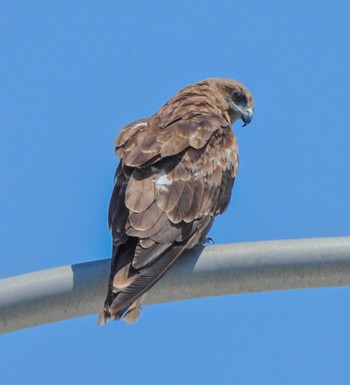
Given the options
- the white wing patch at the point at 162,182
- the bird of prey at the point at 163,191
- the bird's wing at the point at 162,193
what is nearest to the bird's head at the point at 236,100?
the bird of prey at the point at 163,191

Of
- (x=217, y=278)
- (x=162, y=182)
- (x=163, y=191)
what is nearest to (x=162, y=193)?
(x=163, y=191)

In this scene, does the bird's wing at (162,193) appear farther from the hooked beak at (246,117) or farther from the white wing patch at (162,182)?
the hooked beak at (246,117)

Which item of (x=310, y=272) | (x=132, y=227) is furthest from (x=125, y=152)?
(x=310, y=272)

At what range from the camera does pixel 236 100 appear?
30.5 ft

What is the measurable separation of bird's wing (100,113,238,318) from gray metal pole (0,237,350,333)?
41cm

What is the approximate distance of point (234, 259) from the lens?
4.87 meters

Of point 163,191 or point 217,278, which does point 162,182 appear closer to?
point 163,191

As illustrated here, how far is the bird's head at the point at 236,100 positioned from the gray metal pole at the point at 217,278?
14.2 ft

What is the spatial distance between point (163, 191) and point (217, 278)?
5.65ft

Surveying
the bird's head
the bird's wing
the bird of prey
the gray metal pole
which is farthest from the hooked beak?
the gray metal pole

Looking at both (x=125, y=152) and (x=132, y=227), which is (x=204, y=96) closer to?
(x=125, y=152)

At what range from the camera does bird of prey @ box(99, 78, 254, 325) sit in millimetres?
5555

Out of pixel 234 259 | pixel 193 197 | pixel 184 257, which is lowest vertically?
pixel 234 259

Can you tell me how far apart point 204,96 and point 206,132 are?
4.90ft
